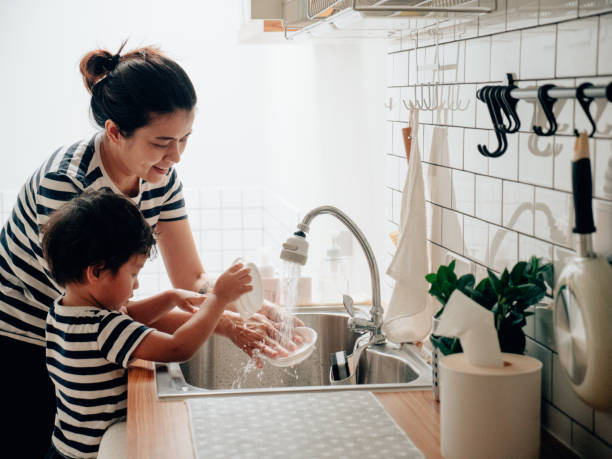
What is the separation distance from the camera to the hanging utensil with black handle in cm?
88

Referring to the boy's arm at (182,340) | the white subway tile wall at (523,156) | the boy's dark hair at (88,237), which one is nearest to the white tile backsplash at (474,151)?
the white subway tile wall at (523,156)

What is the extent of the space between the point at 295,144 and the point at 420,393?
2359mm

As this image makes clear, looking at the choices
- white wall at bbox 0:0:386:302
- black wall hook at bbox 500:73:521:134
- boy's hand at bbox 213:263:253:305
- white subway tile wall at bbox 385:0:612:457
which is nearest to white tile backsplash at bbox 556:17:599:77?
white subway tile wall at bbox 385:0:612:457

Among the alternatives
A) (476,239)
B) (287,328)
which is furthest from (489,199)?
(287,328)

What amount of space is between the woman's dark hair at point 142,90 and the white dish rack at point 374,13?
31cm

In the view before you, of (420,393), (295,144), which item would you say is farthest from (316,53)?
(420,393)

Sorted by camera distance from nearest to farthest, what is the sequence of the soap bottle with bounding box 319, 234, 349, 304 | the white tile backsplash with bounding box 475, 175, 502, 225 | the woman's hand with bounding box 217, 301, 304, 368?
the white tile backsplash with bounding box 475, 175, 502, 225, the woman's hand with bounding box 217, 301, 304, 368, the soap bottle with bounding box 319, 234, 349, 304

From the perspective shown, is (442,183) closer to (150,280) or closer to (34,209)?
(34,209)

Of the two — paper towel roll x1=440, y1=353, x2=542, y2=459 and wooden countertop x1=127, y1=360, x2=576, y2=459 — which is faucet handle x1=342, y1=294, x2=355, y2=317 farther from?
paper towel roll x1=440, y1=353, x2=542, y2=459

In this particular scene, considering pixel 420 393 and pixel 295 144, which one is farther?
pixel 295 144

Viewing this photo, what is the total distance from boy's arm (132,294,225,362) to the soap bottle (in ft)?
2.26

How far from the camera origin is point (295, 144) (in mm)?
3592

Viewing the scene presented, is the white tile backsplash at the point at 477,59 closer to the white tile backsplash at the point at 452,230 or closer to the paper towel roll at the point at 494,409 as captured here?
the white tile backsplash at the point at 452,230

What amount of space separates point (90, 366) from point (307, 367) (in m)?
0.60
